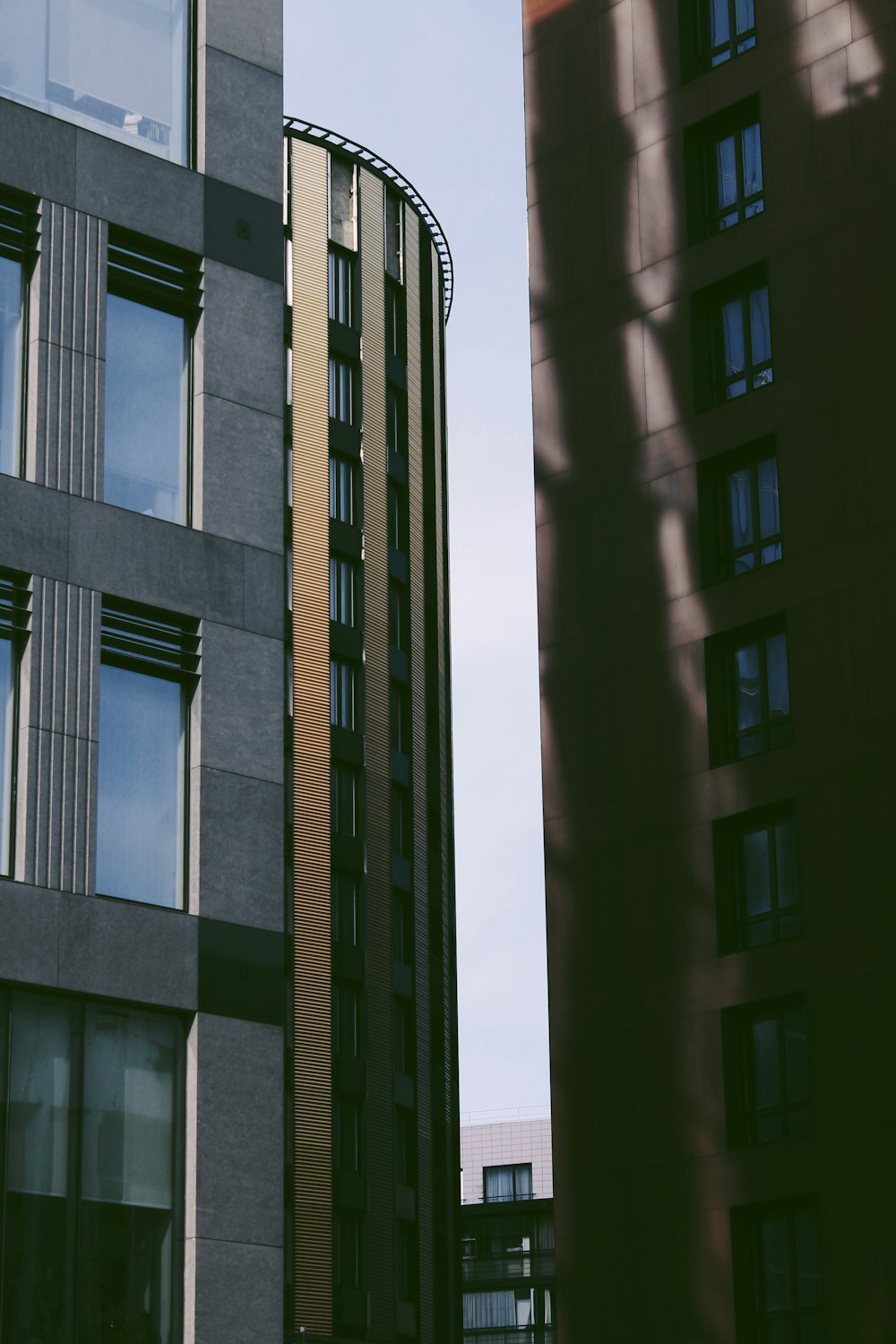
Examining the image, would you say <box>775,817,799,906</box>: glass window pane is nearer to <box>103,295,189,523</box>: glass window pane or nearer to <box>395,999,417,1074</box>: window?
<box>103,295,189,523</box>: glass window pane

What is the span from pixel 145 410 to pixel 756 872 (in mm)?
21038

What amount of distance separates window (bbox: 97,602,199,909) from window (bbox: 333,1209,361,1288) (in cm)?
4920

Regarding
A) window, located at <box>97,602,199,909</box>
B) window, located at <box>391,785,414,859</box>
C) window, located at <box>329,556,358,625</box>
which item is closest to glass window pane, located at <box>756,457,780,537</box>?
window, located at <box>97,602,199,909</box>

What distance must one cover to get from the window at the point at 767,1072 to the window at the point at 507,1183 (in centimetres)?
8612

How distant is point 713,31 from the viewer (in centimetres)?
4853

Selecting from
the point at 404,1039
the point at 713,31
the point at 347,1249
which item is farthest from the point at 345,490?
the point at 713,31

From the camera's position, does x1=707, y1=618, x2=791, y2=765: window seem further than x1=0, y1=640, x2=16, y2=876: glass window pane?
Yes

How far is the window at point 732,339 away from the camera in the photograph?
4575 cm

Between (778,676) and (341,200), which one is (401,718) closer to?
(341,200)

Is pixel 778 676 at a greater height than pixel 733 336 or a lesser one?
lesser

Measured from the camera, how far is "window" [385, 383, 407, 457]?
84938 mm

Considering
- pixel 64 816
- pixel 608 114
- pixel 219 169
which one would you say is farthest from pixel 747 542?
pixel 64 816

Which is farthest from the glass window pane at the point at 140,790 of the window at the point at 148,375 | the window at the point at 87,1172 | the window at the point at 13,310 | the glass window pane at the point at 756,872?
the glass window pane at the point at 756,872

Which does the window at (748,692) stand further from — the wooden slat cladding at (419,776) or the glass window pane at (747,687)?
the wooden slat cladding at (419,776)
